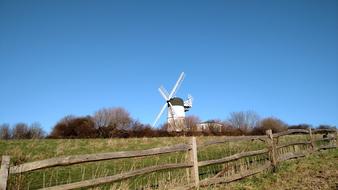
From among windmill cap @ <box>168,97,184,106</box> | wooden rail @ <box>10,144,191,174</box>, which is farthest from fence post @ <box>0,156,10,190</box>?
windmill cap @ <box>168,97,184,106</box>

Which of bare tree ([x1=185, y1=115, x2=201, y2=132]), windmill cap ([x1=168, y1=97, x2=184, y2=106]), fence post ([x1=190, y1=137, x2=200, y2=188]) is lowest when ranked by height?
fence post ([x1=190, y1=137, x2=200, y2=188])

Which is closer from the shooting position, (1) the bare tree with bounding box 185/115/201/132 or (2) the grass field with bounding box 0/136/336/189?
(2) the grass field with bounding box 0/136/336/189

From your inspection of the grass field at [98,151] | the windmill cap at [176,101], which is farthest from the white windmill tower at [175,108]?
the grass field at [98,151]

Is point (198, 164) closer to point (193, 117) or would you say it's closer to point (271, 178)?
point (271, 178)

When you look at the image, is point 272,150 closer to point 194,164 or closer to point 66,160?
point 194,164

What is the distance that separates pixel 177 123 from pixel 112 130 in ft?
62.3

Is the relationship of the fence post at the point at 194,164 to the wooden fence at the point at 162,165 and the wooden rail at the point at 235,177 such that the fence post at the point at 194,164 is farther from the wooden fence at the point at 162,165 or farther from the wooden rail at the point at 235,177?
the wooden rail at the point at 235,177

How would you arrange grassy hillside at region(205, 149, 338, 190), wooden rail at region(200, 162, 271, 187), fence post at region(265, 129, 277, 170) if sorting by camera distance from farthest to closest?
fence post at region(265, 129, 277, 170), wooden rail at region(200, 162, 271, 187), grassy hillside at region(205, 149, 338, 190)

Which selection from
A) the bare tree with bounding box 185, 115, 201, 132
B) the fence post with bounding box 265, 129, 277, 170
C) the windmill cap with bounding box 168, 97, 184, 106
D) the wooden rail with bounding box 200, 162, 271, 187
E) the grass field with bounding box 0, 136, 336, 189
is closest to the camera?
the wooden rail with bounding box 200, 162, 271, 187

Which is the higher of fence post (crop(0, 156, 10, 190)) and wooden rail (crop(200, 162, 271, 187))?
fence post (crop(0, 156, 10, 190))

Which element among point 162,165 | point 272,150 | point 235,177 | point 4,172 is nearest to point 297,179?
point 235,177

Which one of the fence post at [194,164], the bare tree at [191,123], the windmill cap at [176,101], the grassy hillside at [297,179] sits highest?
the windmill cap at [176,101]

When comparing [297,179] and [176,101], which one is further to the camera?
[176,101]

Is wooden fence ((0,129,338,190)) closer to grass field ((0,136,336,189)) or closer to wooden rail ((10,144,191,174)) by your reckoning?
wooden rail ((10,144,191,174))
